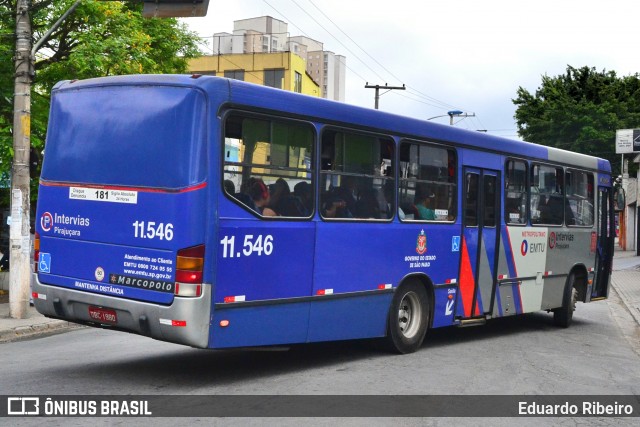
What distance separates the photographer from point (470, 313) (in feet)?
40.7

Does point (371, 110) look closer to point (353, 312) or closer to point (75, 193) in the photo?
point (353, 312)

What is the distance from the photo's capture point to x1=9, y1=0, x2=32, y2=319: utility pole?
48.1ft

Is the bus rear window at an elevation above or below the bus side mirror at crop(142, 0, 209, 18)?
below

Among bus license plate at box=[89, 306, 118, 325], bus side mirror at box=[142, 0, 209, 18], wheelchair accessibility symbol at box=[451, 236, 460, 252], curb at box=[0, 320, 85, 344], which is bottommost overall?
curb at box=[0, 320, 85, 344]

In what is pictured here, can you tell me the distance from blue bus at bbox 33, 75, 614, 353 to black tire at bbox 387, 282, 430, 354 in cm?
3

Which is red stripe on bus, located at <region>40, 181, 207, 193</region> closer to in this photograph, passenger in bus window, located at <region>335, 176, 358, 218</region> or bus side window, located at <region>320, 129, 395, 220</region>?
bus side window, located at <region>320, 129, 395, 220</region>

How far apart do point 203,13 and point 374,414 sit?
257 inches

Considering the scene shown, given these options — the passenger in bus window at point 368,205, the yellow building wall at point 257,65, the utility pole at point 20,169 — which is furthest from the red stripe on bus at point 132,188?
the yellow building wall at point 257,65

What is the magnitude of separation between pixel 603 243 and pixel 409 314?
697cm

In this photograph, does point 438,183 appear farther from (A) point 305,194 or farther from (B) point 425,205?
(A) point 305,194

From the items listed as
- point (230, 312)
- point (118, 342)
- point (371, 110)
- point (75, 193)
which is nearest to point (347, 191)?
point (371, 110)

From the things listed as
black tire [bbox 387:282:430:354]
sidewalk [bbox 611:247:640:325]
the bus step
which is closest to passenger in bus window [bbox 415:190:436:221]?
black tire [bbox 387:282:430:354]

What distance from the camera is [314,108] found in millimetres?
9312

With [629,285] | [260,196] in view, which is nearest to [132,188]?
[260,196]
